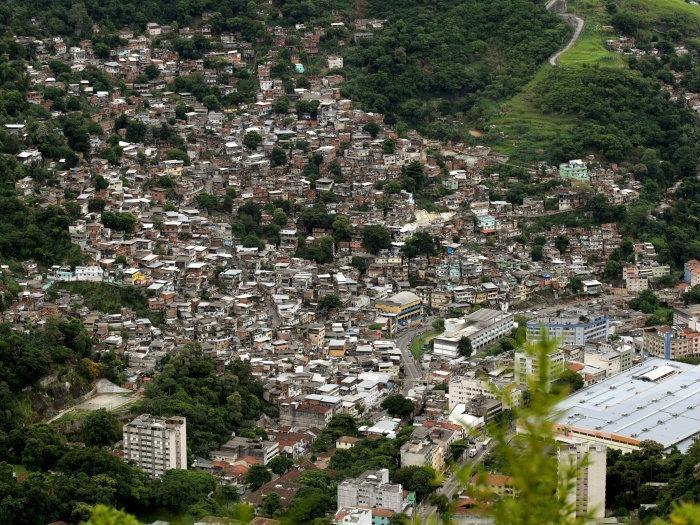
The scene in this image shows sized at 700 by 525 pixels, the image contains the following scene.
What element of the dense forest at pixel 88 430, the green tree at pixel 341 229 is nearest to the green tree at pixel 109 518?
the dense forest at pixel 88 430

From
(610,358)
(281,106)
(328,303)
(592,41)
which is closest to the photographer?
(610,358)

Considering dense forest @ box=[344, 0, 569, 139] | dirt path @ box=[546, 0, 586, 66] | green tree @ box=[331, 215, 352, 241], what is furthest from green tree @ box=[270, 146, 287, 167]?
dirt path @ box=[546, 0, 586, 66]

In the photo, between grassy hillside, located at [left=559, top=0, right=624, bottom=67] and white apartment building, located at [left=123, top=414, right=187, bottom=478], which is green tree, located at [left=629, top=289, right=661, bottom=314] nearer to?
grassy hillside, located at [left=559, top=0, right=624, bottom=67]

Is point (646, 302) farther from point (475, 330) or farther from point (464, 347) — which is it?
point (464, 347)

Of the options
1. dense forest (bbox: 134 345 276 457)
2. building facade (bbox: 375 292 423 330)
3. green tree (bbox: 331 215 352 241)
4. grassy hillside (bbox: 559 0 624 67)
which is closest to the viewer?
dense forest (bbox: 134 345 276 457)

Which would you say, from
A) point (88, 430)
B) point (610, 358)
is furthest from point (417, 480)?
point (610, 358)

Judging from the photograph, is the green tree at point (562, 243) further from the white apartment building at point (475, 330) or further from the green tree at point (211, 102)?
the green tree at point (211, 102)
